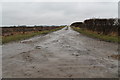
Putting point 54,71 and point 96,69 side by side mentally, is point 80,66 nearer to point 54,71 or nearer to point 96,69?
point 96,69

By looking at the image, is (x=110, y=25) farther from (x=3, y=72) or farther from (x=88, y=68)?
(x=3, y=72)

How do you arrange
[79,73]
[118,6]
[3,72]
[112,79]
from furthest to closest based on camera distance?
[118,6]
[3,72]
[79,73]
[112,79]

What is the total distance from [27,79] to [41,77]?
40cm

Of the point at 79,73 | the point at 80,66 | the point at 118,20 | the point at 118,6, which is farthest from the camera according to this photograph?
the point at 118,6

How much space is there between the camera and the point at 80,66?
16.3ft

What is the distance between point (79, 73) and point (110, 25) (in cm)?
1406

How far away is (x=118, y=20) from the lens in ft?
51.1

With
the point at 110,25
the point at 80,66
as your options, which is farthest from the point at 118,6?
the point at 80,66

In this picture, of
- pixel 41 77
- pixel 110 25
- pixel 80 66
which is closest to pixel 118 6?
pixel 110 25

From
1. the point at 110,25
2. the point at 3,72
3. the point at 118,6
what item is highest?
the point at 118,6

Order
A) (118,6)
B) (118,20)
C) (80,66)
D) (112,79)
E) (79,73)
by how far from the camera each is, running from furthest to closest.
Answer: (118,6)
(118,20)
(80,66)
(79,73)
(112,79)

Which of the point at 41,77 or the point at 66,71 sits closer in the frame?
the point at 41,77

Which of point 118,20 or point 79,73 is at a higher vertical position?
point 118,20

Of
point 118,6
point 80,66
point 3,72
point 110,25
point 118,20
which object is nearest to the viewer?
point 3,72
